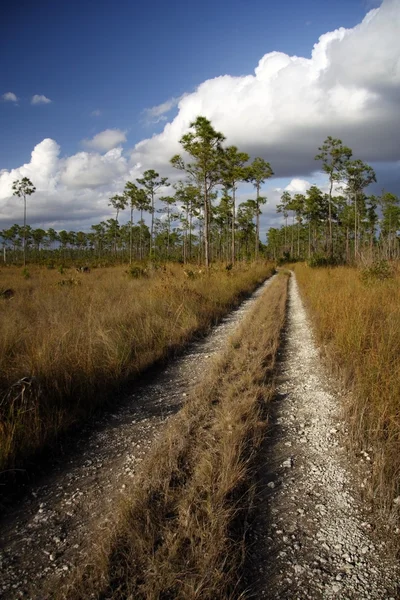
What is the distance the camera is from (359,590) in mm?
1521

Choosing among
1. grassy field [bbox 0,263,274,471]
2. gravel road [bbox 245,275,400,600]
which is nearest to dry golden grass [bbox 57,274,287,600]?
gravel road [bbox 245,275,400,600]

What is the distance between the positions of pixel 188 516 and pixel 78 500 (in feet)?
2.73

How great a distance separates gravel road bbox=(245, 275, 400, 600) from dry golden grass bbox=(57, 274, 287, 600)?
15 centimetres

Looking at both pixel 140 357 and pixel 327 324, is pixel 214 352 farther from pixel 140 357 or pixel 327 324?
pixel 327 324

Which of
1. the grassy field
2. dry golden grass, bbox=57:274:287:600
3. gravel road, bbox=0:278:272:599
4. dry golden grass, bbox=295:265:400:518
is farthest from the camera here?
the grassy field

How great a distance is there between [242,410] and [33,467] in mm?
1839

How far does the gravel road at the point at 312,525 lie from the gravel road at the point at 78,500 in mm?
960

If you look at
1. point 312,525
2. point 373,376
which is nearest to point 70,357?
point 312,525

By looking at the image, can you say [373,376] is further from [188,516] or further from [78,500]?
[78,500]

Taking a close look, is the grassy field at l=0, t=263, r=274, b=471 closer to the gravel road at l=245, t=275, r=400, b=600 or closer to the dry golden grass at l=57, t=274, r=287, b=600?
the dry golden grass at l=57, t=274, r=287, b=600

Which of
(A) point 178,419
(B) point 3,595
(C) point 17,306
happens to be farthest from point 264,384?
(C) point 17,306

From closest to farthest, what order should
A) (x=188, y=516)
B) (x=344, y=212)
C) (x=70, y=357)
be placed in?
(x=188, y=516)
(x=70, y=357)
(x=344, y=212)

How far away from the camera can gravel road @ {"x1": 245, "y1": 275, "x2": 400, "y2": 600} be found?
1559mm

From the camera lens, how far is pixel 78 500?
2172mm
